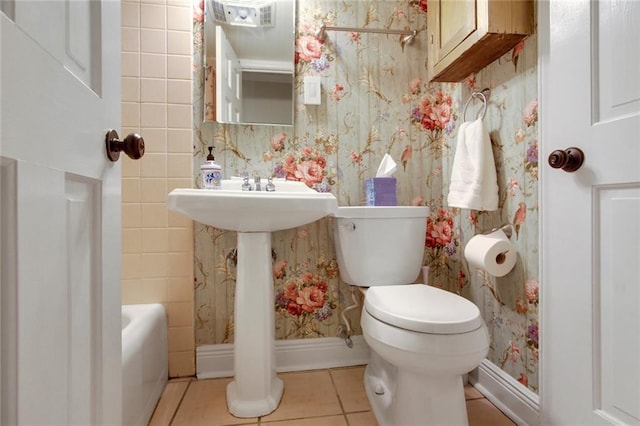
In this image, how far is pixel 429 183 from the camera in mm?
1628

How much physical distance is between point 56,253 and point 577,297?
42.8 inches

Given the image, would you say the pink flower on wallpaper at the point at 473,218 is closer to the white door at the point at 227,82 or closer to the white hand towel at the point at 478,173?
the white hand towel at the point at 478,173

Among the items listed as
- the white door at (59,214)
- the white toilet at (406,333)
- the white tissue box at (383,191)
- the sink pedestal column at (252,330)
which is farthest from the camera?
the white tissue box at (383,191)

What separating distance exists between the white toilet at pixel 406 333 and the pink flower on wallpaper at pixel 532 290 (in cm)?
22

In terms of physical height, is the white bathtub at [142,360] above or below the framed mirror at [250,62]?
below

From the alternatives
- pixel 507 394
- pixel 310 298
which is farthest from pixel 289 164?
pixel 507 394

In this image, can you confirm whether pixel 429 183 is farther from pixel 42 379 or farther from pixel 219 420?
pixel 42 379

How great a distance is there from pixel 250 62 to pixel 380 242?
0.99m

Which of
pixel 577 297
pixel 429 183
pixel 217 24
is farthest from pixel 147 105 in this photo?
pixel 577 297

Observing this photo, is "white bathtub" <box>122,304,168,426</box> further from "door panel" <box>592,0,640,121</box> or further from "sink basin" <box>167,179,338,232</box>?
"door panel" <box>592,0,640,121</box>

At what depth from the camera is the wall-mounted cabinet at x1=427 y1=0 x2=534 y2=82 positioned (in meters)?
1.06

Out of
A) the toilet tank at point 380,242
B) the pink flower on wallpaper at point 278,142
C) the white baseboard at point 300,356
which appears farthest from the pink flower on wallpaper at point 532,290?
the pink flower on wallpaper at point 278,142

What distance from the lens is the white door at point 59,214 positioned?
32cm

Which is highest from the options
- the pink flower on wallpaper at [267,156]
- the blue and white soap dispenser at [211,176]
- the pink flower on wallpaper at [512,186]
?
the pink flower on wallpaper at [267,156]
